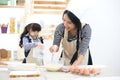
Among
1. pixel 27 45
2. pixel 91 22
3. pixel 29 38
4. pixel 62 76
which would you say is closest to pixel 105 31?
pixel 91 22

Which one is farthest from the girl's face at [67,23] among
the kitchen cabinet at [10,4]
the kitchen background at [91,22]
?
the kitchen cabinet at [10,4]

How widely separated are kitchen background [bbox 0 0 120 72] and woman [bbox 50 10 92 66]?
1.35 metres

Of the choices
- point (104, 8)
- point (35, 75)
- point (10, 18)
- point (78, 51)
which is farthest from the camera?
point (104, 8)

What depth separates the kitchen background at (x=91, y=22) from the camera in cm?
405

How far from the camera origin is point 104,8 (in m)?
4.33

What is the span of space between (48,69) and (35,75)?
0.36 m

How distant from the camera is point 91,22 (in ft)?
14.1

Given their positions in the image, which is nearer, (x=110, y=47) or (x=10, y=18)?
(x=10, y=18)

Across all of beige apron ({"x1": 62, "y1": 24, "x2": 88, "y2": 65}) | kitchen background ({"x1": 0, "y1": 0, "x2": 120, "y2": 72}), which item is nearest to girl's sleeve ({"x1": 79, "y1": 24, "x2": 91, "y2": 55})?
beige apron ({"x1": 62, "y1": 24, "x2": 88, "y2": 65})

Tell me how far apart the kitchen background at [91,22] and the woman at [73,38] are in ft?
4.44

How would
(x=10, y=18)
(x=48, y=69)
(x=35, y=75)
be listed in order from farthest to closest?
(x=10, y=18) < (x=48, y=69) < (x=35, y=75)

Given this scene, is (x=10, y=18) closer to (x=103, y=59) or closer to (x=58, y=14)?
(x=58, y=14)

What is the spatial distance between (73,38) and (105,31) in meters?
1.73

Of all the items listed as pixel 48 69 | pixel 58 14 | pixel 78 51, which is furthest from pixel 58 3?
pixel 48 69
